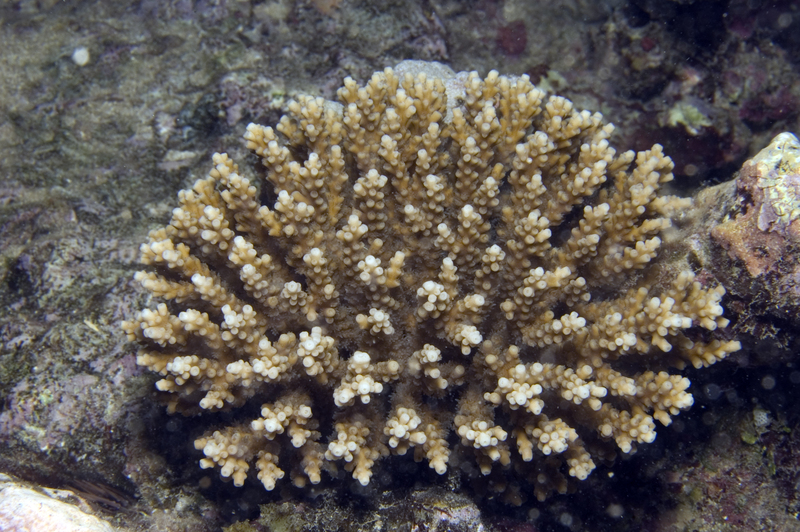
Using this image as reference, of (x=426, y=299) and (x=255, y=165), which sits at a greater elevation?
(x=255, y=165)

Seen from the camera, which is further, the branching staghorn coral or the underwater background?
the underwater background

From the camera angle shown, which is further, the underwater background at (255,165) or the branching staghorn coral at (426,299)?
the underwater background at (255,165)

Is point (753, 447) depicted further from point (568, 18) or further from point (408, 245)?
point (568, 18)

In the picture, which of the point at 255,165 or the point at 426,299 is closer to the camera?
the point at 426,299
